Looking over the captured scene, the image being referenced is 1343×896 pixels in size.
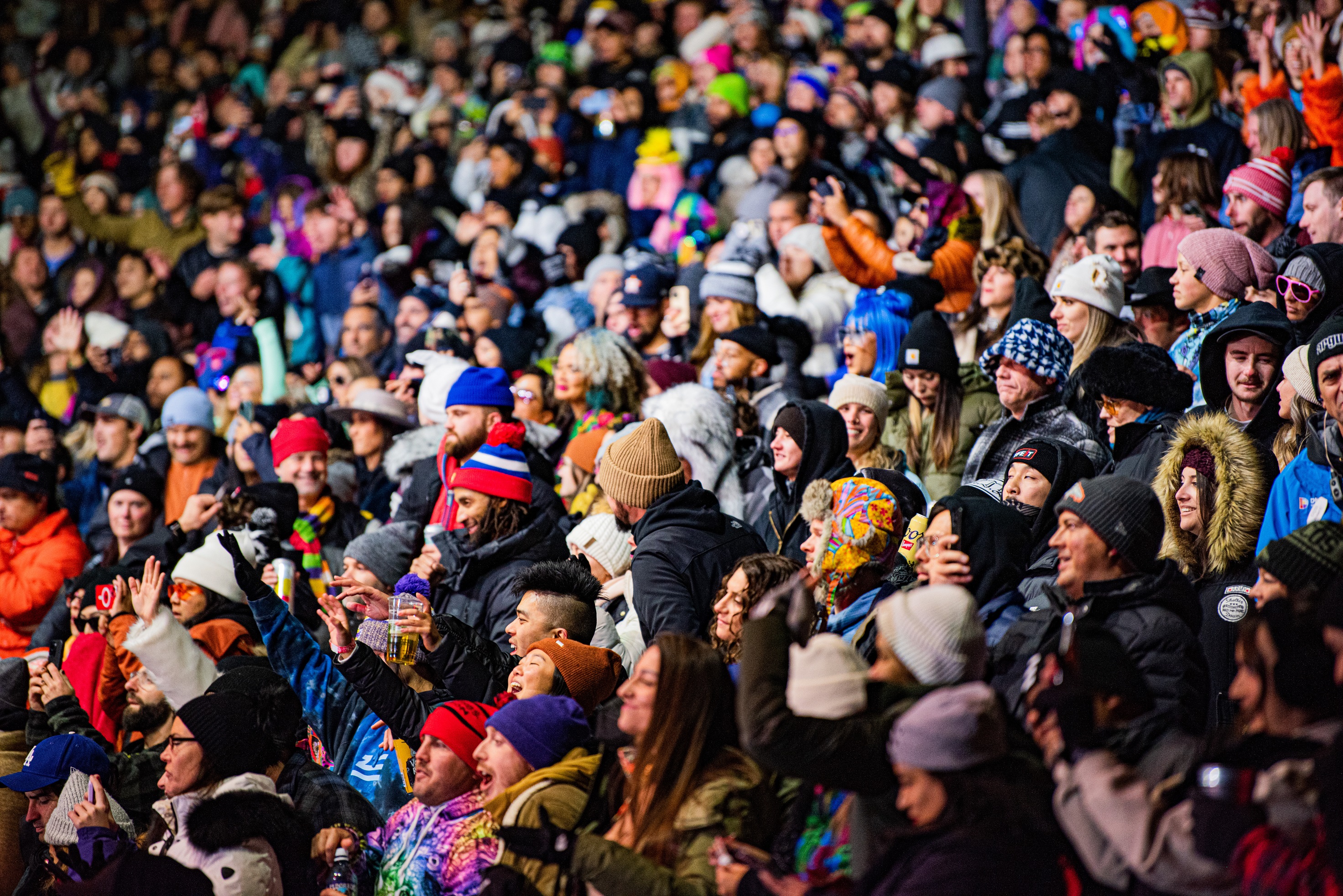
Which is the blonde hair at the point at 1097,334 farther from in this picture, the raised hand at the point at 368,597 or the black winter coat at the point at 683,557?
the raised hand at the point at 368,597

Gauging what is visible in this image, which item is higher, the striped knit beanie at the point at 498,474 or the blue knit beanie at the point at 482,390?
the striped knit beanie at the point at 498,474

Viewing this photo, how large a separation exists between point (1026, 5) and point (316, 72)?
7.72 metres

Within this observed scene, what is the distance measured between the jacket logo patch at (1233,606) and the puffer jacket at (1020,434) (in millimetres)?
1121

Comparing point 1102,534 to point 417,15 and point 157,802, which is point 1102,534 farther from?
point 417,15

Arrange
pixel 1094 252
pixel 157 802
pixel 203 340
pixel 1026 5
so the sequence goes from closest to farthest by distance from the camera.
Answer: pixel 157 802 → pixel 1094 252 → pixel 1026 5 → pixel 203 340

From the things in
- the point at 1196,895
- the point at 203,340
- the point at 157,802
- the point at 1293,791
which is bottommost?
the point at 203,340

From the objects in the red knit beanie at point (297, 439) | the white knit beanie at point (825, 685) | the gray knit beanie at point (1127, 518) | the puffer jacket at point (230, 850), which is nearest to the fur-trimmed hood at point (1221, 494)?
the gray knit beanie at point (1127, 518)

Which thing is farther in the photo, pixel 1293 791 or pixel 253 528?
pixel 253 528

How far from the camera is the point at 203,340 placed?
36.1ft

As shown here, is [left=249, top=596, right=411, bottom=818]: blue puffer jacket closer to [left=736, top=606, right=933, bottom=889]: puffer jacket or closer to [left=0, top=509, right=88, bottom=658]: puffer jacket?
[left=736, top=606, right=933, bottom=889]: puffer jacket

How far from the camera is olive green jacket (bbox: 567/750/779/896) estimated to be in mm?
3477

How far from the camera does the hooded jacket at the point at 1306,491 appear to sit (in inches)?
173

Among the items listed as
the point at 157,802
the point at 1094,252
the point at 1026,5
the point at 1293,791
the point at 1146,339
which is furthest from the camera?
the point at 1026,5

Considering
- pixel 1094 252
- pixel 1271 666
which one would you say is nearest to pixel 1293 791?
pixel 1271 666
